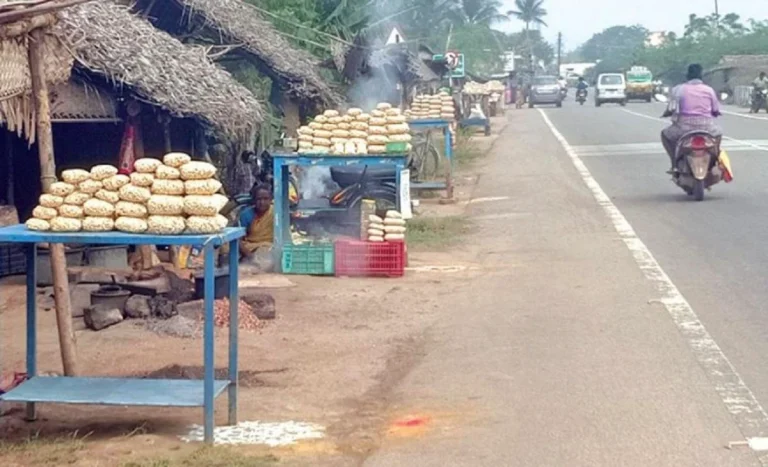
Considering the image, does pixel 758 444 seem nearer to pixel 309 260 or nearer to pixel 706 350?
pixel 706 350

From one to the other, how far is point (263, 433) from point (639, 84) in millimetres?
62686

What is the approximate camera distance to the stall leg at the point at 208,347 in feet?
19.8

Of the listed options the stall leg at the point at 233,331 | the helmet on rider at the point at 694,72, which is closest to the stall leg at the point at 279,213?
the stall leg at the point at 233,331

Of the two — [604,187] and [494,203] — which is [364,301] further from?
[604,187]

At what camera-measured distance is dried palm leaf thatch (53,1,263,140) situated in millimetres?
10867

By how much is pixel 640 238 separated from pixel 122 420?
8.14 metres

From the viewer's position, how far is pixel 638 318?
8.99 m

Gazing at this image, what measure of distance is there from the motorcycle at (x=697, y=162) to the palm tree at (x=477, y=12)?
150ft

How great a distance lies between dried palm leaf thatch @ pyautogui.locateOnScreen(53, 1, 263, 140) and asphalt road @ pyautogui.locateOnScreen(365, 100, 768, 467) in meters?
3.16

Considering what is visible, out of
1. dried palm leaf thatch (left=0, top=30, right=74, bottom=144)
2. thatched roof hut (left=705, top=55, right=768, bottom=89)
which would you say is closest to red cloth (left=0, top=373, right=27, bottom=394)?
dried palm leaf thatch (left=0, top=30, right=74, bottom=144)

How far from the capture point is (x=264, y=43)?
1592 centimetres

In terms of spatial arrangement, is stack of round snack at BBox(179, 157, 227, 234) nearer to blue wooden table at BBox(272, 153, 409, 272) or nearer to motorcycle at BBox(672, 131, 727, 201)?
blue wooden table at BBox(272, 153, 409, 272)

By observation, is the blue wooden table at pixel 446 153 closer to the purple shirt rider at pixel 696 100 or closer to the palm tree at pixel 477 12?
the purple shirt rider at pixel 696 100

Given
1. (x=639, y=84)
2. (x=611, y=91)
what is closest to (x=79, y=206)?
(x=611, y=91)
